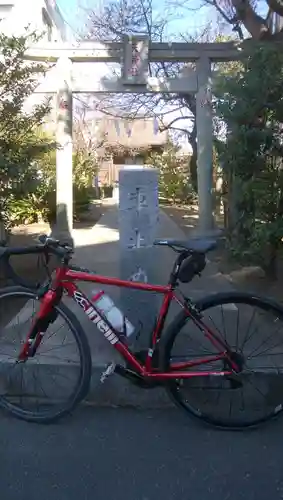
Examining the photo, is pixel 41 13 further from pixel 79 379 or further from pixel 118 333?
pixel 79 379

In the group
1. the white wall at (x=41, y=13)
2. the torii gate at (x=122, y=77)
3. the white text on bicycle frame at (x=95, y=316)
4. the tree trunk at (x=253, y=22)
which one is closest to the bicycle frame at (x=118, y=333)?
the white text on bicycle frame at (x=95, y=316)

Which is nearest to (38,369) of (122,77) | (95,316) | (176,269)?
(95,316)

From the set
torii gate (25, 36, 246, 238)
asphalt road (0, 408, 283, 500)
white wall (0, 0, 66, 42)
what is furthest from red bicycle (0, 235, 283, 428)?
white wall (0, 0, 66, 42)

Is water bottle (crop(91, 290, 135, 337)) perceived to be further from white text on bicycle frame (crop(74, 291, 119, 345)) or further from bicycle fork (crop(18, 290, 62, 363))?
bicycle fork (crop(18, 290, 62, 363))

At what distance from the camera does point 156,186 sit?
154 inches

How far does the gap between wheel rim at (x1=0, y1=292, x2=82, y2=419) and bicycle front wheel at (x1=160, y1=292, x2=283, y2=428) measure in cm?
67

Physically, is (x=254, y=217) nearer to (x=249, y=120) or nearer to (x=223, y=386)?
(x=249, y=120)

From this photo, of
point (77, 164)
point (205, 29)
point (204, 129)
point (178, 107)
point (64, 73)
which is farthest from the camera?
point (178, 107)

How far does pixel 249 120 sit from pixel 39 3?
20.9 metres

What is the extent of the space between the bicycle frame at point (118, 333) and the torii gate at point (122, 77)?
270 inches

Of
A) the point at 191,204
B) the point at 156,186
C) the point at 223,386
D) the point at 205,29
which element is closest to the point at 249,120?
the point at 156,186

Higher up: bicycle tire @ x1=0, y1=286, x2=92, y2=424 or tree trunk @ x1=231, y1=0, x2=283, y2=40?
tree trunk @ x1=231, y1=0, x2=283, y2=40

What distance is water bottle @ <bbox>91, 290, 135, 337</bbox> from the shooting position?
3.44m

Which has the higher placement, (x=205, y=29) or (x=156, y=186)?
(x=205, y=29)
